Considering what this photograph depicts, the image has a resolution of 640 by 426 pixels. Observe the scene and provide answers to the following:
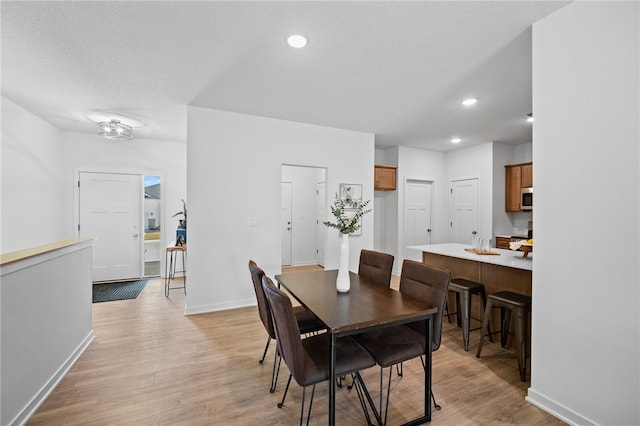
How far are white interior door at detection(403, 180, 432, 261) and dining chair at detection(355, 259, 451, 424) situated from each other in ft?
12.4

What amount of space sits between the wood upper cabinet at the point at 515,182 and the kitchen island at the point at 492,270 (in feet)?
8.55

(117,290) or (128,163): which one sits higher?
(128,163)

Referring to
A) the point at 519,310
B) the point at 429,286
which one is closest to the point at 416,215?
the point at 519,310

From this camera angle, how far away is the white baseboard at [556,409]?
1681mm

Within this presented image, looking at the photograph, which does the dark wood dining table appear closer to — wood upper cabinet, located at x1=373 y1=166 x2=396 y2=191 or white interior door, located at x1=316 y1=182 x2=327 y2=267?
wood upper cabinet, located at x1=373 y1=166 x2=396 y2=191

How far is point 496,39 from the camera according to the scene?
6.95ft

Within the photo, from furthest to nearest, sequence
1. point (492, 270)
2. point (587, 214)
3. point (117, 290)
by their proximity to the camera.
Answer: point (117, 290)
point (492, 270)
point (587, 214)

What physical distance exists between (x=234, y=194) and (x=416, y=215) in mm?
3820

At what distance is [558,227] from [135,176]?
594 centimetres

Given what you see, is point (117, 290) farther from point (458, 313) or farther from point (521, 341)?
point (521, 341)

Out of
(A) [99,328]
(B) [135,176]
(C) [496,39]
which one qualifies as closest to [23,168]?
(B) [135,176]

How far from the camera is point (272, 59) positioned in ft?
7.98

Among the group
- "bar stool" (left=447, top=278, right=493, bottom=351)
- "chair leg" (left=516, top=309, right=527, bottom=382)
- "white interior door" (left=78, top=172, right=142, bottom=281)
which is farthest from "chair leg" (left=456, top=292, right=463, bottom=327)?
"white interior door" (left=78, top=172, right=142, bottom=281)

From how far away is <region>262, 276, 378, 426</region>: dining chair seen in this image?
1.42m
